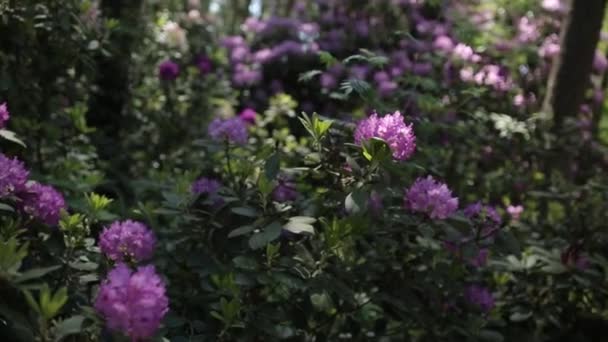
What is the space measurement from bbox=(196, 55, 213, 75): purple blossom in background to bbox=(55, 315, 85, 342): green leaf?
377cm

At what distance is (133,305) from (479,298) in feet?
5.41

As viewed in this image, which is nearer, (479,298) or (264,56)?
(479,298)

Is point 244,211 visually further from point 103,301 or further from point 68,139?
point 68,139

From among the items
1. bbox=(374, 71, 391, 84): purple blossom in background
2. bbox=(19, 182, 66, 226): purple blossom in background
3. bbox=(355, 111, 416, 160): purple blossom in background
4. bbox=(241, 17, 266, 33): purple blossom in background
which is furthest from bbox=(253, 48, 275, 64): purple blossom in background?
bbox=(355, 111, 416, 160): purple blossom in background

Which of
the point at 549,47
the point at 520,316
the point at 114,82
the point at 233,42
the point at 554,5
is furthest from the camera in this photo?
the point at 233,42

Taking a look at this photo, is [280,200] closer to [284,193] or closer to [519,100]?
[284,193]

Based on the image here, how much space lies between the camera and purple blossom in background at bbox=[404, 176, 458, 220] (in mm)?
2072

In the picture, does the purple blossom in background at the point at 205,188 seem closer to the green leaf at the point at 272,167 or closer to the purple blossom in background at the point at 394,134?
the green leaf at the point at 272,167

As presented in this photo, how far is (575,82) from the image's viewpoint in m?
4.32

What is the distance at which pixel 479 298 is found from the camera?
266 centimetres

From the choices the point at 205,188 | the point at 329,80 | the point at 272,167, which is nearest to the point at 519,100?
the point at 329,80

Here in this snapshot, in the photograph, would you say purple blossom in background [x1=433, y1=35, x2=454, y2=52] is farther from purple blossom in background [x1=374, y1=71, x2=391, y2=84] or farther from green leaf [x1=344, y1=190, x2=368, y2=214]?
→ green leaf [x1=344, y1=190, x2=368, y2=214]

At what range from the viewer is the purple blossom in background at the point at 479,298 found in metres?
2.65

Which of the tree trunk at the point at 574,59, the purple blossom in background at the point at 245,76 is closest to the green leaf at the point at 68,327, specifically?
the tree trunk at the point at 574,59
